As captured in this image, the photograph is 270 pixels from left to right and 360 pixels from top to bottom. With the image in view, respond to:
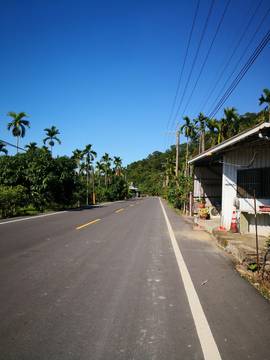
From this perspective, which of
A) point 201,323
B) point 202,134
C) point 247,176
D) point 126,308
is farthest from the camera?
point 202,134

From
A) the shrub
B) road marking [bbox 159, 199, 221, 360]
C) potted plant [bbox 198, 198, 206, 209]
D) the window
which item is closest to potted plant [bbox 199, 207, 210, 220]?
potted plant [bbox 198, 198, 206, 209]

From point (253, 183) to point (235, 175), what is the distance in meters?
1.04

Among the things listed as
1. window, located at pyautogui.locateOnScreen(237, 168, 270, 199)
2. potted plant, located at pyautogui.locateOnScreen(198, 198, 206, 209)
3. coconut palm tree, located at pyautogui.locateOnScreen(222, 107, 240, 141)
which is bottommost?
potted plant, located at pyautogui.locateOnScreen(198, 198, 206, 209)

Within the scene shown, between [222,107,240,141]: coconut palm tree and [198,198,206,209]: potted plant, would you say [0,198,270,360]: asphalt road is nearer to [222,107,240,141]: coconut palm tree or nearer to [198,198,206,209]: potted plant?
[198,198,206,209]: potted plant

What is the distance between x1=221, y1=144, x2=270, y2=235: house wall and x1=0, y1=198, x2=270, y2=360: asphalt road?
11.5 ft

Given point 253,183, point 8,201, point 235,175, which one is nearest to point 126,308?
point 253,183

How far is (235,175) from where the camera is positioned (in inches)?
467

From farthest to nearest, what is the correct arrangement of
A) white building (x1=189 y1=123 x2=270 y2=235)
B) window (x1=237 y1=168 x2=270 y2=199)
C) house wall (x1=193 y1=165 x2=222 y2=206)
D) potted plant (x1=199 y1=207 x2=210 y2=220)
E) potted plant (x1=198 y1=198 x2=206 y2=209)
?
house wall (x1=193 y1=165 x2=222 y2=206), potted plant (x1=198 y1=198 x2=206 y2=209), potted plant (x1=199 y1=207 x2=210 y2=220), window (x1=237 y1=168 x2=270 y2=199), white building (x1=189 y1=123 x2=270 y2=235)

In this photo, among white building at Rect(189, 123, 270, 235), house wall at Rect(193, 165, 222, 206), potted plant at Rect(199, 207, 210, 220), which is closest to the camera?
white building at Rect(189, 123, 270, 235)

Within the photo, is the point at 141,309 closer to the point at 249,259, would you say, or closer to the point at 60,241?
the point at 249,259

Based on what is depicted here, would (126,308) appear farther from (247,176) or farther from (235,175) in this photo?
(235,175)

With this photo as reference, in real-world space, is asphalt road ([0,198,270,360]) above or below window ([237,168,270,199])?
below

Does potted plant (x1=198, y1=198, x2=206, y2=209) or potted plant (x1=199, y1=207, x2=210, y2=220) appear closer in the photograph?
potted plant (x1=199, y1=207, x2=210, y2=220)

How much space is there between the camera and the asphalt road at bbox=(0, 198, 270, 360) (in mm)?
3154
